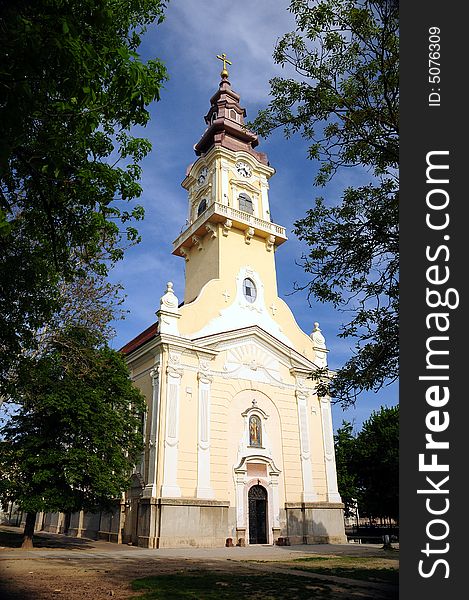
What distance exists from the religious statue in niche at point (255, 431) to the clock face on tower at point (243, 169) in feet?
55.6

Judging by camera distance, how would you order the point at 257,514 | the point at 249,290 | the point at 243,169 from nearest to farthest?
the point at 257,514, the point at 249,290, the point at 243,169

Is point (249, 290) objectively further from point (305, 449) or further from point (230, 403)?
point (305, 449)

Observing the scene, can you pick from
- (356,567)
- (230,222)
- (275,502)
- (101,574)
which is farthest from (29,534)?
(230,222)

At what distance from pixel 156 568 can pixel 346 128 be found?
1177 cm

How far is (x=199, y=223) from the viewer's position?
105ft

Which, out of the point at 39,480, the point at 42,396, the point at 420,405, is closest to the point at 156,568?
the point at 39,480

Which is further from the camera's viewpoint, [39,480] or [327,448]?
[327,448]

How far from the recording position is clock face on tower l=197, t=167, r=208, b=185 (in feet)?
116

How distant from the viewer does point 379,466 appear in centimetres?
3178

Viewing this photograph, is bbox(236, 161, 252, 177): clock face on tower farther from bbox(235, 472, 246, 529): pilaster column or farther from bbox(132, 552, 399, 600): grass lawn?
bbox(132, 552, 399, 600): grass lawn

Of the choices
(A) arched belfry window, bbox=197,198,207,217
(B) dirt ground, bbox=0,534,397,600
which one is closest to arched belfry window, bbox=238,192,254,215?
(A) arched belfry window, bbox=197,198,207,217

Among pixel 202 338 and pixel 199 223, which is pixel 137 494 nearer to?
pixel 202 338

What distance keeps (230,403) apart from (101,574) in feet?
48.8

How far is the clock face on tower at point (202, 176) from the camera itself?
3526cm
